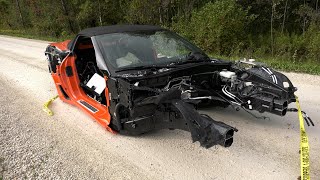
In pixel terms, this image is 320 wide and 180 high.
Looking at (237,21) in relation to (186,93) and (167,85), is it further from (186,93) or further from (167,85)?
(186,93)

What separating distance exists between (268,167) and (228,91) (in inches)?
42.7

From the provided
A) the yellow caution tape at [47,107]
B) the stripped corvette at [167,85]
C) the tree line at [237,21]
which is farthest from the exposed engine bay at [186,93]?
the tree line at [237,21]

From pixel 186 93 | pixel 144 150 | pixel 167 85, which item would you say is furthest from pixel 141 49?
pixel 144 150

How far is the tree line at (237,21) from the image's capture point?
A: 11281mm

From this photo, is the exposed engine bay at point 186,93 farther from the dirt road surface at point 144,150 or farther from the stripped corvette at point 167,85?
the dirt road surface at point 144,150

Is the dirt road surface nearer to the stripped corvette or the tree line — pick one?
the stripped corvette

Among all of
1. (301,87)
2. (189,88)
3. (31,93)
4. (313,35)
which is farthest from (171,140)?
(313,35)

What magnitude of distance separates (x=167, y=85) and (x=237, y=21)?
8522 millimetres

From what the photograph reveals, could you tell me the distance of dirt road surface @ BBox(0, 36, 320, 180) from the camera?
3.26 metres

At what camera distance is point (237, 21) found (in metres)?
11.3

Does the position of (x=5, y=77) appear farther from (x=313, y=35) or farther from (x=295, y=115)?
(x=313, y=35)

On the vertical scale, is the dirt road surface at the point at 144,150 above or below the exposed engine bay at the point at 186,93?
below

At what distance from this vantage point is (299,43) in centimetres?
1151

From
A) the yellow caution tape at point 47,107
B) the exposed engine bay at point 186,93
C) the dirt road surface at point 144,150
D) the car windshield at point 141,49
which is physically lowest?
the yellow caution tape at point 47,107
